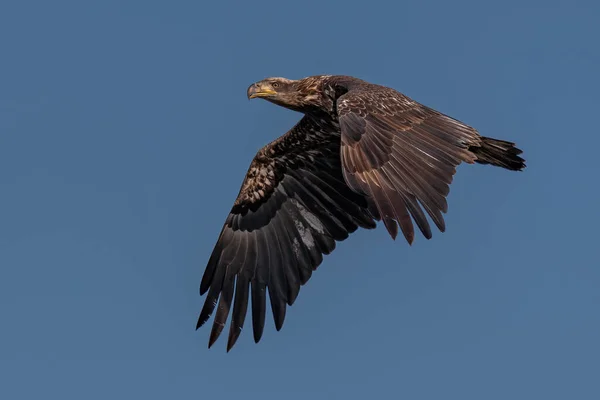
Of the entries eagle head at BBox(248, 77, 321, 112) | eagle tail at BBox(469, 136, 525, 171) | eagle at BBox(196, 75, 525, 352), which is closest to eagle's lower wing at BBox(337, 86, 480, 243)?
eagle at BBox(196, 75, 525, 352)

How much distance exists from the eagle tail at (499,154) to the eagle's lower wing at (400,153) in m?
0.53

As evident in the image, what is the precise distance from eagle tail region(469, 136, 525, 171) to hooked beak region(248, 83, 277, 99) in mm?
3371

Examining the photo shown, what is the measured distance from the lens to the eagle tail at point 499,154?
17656 millimetres

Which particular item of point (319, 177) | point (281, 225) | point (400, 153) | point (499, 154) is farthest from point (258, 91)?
point (400, 153)

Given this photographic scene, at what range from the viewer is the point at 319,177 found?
20.1 meters

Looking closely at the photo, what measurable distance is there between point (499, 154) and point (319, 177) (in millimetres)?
3325

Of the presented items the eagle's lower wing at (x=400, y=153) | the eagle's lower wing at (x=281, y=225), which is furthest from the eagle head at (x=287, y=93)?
the eagle's lower wing at (x=400, y=153)

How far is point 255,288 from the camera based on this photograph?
1917cm

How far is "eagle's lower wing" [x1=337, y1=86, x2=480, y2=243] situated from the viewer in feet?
49.0

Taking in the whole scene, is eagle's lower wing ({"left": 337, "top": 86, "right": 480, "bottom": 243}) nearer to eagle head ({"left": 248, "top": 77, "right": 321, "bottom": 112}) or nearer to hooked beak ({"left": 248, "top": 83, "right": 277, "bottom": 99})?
eagle head ({"left": 248, "top": 77, "right": 321, "bottom": 112})

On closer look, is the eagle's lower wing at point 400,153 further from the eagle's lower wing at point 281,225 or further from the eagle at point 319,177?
the eagle's lower wing at point 281,225

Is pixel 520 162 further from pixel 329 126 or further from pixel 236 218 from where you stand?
pixel 236 218

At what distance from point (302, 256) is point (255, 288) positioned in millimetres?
930

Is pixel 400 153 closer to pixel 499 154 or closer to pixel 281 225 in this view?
pixel 499 154
